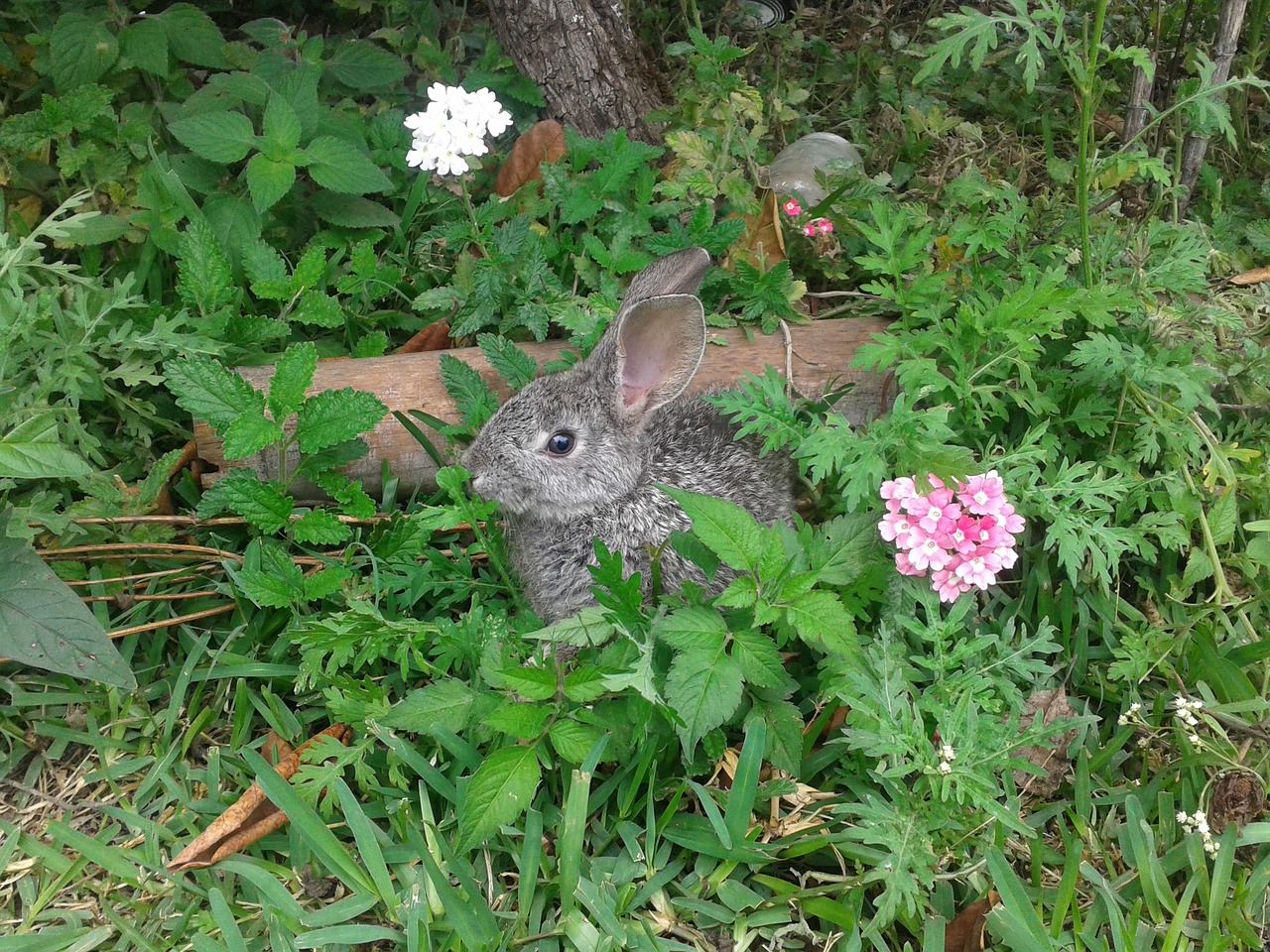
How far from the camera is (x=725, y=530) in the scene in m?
2.71

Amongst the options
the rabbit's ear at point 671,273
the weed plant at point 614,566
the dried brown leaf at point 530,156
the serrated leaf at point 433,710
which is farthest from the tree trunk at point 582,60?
the serrated leaf at point 433,710

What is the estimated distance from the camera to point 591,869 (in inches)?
106

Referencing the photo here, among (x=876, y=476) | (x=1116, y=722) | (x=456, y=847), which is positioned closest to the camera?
(x=456, y=847)

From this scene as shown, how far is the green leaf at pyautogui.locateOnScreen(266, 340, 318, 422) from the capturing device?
10.8 feet

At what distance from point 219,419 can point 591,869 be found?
1870mm

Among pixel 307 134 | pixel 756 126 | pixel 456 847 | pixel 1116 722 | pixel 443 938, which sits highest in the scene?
pixel 307 134

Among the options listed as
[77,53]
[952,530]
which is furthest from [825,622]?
[77,53]

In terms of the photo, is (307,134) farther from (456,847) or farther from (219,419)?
(456,847)

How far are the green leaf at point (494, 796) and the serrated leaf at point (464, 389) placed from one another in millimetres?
1396

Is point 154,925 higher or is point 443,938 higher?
point 154,925

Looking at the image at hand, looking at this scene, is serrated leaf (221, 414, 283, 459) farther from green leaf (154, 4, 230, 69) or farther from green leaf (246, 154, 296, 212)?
green leaf (154, 4, 230, 69)

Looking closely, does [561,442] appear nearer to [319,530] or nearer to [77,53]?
[319,530]

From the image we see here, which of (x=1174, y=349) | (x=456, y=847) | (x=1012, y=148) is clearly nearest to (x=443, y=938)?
(x=456, y=847)

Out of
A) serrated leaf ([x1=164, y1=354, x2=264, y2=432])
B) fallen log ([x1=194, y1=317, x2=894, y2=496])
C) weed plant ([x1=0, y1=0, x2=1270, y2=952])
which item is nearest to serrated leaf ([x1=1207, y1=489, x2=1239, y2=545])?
weed plant ([x1=0, y1=0, x2=1270, y2=952])
